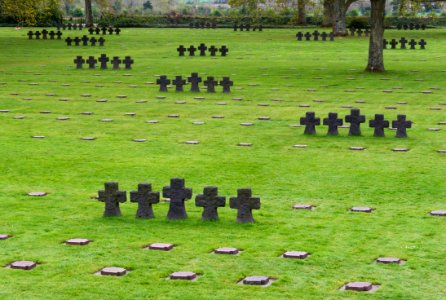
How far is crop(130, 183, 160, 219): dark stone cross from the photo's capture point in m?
14.9

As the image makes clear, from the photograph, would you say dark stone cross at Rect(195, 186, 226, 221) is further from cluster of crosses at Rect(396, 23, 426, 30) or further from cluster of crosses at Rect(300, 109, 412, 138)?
cluster of crosses at Rect(396, 23, 426, 30)

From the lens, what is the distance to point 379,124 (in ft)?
79.7

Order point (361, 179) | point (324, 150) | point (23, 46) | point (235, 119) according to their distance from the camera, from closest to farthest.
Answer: point (361, 179) < point (324, 150) < point (235, 119) < point (23, 46)

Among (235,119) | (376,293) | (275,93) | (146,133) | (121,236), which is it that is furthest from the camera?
(275,93)

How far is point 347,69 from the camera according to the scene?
45.4 meters

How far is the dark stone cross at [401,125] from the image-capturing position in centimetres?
2412

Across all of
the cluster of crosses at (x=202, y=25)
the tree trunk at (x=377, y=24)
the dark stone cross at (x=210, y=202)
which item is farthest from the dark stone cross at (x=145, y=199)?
the cluster of crosses at (x=202, y=25)

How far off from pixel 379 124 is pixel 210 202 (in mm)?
10121

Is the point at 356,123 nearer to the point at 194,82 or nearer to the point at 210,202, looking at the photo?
the point at 210,202

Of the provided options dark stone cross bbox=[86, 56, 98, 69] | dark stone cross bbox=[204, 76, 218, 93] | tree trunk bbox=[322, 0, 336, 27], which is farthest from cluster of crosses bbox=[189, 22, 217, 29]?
dark stone cross bbox=[204, 76, 218, 93]

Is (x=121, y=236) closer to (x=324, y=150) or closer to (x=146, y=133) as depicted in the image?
(x=324, y=150)

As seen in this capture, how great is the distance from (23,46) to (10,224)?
51439 millimetres

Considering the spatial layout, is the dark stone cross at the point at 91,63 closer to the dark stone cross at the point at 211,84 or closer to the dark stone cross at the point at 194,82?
the dark stone cross at the point at 194,82

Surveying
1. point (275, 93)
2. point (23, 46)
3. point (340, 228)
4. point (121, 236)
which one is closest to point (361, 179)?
point (340, 228)
